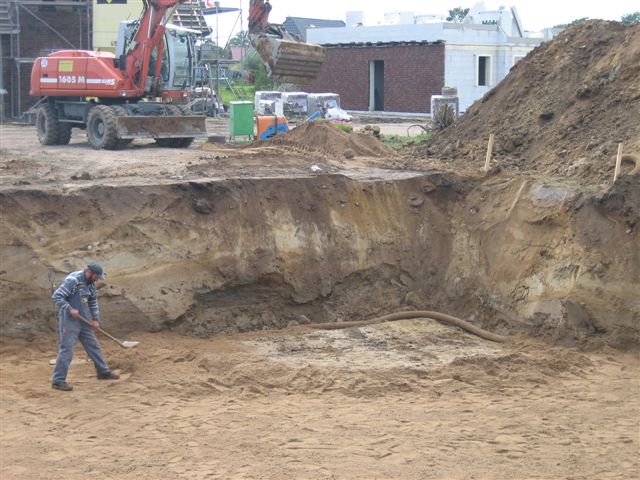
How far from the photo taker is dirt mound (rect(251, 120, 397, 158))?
814 inches

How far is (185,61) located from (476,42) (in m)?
23.9

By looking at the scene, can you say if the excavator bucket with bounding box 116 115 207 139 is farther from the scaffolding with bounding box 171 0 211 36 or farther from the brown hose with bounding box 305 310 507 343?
the scaffolding with bounding box 171 0 211 36

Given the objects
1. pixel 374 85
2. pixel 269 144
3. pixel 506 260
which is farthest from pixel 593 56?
pixel 374 85

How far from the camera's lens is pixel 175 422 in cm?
1059

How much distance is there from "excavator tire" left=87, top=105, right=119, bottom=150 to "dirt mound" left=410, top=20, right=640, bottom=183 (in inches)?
270

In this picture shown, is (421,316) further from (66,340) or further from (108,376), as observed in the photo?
(66,340)

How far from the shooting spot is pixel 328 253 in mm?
15773

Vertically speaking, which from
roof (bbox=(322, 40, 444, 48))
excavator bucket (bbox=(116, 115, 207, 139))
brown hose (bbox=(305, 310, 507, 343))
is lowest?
brown hose (bbox=(305, 310, 507, 343))

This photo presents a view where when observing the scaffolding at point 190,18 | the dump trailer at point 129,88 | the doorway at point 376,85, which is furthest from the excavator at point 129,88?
the doorway at point 376,85

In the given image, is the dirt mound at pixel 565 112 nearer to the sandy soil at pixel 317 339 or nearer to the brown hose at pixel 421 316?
the sandy soil at pixel 317 339

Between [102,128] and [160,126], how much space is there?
136cm

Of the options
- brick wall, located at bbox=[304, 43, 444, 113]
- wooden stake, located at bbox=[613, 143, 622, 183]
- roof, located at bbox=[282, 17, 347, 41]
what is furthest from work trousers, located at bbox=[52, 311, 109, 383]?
roof, located at bbox=[282, 17, 347, 41]

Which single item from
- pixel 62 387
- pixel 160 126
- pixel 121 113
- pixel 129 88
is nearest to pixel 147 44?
pixel 129 88

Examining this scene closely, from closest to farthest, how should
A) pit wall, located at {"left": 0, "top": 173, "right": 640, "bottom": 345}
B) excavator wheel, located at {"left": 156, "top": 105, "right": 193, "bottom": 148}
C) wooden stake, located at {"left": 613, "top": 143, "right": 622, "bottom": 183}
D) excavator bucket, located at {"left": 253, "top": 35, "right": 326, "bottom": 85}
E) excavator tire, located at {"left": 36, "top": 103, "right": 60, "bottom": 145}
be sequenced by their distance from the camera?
pit wall, located at {"left": 0, "top": 173, "right": 640, "bottom": 345} < wooden stake, located at {"left": 613, "top": 143, "right": 622, "bottom": 183} < excavator bucket, located at {"left": 253, "top": 35, "right": 326, "bottom": 85} < excavator wheel, located at {"left": 156, "top": 105, "right": 193, "bottom": 148} < excavator tire, located at {"left": 36, "top": 103, "right": 60, "bottom": 145}
